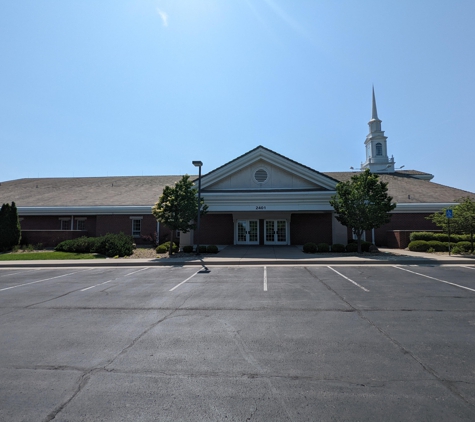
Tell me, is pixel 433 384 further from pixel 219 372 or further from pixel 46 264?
pixel 46 264

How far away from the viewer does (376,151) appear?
42.2 m

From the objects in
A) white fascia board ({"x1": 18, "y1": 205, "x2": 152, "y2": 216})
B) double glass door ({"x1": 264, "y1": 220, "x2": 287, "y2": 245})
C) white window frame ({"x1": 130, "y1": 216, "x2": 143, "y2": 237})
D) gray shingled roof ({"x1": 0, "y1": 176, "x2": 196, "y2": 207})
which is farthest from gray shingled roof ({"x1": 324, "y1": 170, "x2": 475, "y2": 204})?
white window frame ({"x1": 130, "y1": 216, "x2": 143, "y2": 237})

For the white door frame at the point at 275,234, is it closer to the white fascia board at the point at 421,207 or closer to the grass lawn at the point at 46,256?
the white fascia board at the point at 421,207

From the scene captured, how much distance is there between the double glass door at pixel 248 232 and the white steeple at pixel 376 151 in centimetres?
2342

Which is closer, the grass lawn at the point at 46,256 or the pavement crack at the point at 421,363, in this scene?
the pavement crack at the point at 421,363

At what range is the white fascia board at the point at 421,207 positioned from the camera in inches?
925

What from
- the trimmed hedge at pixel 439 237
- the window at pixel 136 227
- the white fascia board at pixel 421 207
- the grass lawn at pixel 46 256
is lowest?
the grass lawn at pixel 46 256

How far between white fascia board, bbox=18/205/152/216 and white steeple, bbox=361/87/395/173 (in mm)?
30244

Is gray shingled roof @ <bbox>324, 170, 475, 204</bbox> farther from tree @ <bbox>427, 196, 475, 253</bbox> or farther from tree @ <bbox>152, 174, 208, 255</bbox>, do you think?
tree @ <bbox>152, 174, 208, 255</bbox>

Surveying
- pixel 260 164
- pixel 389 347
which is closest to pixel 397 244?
pixel 260 164

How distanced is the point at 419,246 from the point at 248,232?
11807mm

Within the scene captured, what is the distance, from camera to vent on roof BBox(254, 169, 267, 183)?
920 inches

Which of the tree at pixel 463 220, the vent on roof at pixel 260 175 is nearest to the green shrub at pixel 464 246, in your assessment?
the tree at pixel 463 220

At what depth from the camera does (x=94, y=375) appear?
3889 millimetres
